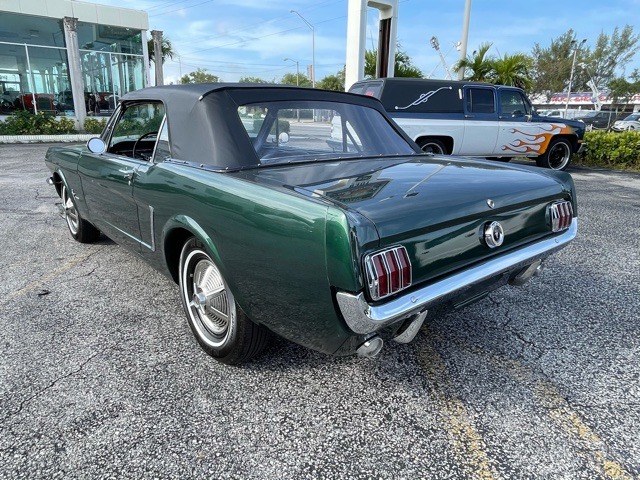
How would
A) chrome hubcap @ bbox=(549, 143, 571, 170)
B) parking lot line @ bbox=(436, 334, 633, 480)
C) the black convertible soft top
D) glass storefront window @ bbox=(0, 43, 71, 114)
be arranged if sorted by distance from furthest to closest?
glass storefront window @ bbox=(0, 43, 71, 114)
chrome hubcap @ bbox=(549, 143, 571, 170)
the black convertible soft top
parking lot line @ bbox=(436, 334, 633, 480)

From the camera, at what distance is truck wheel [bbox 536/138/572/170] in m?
10.5

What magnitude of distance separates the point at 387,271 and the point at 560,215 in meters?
1.40

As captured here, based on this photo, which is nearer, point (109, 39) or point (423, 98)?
point (423, 98)

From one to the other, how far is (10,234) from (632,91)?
54749mm

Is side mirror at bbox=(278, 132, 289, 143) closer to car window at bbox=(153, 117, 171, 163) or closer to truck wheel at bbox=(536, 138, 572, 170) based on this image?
car window at bbox=(153, 117, 171, 163)

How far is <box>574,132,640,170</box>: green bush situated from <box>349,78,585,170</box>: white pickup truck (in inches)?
52.4

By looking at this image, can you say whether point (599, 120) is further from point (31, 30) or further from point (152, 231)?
point (152, 231)

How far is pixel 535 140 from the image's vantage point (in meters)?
10.2

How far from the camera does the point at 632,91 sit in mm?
45031

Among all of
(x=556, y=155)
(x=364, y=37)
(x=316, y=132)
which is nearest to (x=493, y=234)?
(x=316, y=132)

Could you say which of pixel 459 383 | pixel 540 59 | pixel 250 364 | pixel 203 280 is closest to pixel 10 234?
pixel 203 280

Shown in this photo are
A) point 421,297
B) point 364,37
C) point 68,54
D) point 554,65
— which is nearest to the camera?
point 421,297

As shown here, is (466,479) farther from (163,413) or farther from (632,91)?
(632,91)

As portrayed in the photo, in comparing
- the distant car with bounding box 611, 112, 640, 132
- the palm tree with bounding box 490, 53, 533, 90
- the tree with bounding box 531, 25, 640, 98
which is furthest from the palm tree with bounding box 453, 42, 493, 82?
the tree with bounding box 531, 25, 640, 98
